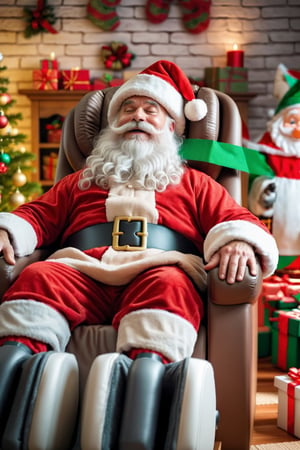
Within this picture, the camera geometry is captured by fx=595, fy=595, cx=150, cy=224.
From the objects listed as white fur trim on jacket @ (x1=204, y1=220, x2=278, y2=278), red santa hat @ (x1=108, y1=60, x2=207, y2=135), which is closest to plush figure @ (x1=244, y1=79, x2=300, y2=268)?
red santa hat @ (x1=108, y1=60, x2=207, y2=135)

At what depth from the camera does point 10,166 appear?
343 cm

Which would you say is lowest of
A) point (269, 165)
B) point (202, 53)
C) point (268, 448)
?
point (268, 448)

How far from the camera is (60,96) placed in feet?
13.9

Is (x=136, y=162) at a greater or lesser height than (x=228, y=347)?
greater

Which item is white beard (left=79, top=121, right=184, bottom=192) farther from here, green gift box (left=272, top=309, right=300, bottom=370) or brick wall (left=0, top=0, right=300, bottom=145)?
brick wall (left=0, top=0, right=300, bottom=145)

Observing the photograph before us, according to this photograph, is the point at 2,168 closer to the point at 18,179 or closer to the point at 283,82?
the point at 18,179

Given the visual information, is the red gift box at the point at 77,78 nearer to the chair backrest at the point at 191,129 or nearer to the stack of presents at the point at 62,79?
the stack of presents at the point at 62,79

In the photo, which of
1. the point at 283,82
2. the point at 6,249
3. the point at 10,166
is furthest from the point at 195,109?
the point at 10,166

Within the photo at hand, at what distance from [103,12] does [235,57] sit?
1.03 m

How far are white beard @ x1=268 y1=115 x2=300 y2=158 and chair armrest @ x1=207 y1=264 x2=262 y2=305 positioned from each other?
153 centimetres

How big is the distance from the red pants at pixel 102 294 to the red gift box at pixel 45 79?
2.85 meters

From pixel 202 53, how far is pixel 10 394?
366 centimetres

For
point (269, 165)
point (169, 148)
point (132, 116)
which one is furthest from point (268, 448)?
point (269, 165)

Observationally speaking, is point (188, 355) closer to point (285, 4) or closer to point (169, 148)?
point (169, 148)
